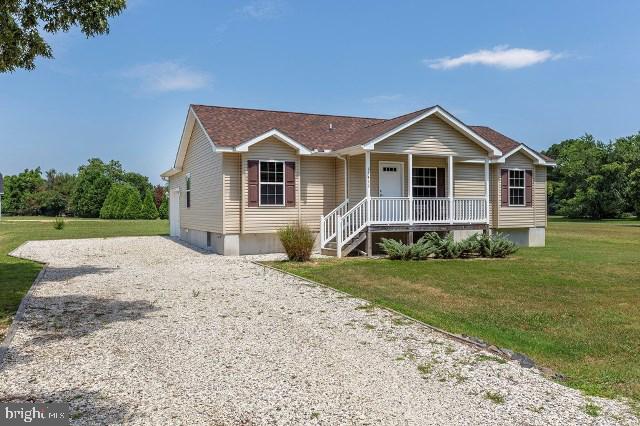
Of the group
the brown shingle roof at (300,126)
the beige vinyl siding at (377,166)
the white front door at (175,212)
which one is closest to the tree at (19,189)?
the white front door at (175,212)

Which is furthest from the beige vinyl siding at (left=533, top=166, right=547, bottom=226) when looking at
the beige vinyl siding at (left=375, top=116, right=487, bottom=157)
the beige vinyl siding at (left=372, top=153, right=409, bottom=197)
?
the beige vinyl siding at (left=372, top=153, right=409, bottom=197)

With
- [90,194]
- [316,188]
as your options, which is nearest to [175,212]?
[316,188]

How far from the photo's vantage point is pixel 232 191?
1666 centimetres

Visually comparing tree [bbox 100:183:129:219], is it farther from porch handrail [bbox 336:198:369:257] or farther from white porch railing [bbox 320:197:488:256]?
porch handrail [bbox 336:198:369:257]

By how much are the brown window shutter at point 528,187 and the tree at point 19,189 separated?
69.2m

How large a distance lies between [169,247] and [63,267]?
6163 mm

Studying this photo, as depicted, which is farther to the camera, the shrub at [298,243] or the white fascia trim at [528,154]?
the white fascia trim at [528,154]

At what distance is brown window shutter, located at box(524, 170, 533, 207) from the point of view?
21250 mm

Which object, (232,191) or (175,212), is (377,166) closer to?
(232,191)

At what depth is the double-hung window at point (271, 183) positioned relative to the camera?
16.9m

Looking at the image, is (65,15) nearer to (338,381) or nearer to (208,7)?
(208,7)

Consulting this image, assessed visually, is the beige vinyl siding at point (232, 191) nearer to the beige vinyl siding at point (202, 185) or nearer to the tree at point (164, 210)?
the beige vinyl siding at point (202, 185)

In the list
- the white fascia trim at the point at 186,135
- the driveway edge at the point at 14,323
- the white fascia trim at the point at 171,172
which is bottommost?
the driveway edge at the point at 14,323

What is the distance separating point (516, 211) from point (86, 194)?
53.5 m
